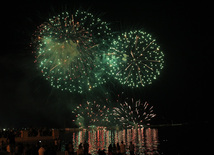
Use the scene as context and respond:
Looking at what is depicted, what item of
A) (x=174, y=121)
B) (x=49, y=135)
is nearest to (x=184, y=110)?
(x=174, y=121)

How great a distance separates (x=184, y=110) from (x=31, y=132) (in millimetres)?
163751

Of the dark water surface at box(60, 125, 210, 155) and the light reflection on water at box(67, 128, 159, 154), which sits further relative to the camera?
the dark water surface at box(60, 125, 210, 155)

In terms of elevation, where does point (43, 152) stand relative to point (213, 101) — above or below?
below

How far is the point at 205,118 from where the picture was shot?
18538 centimetres

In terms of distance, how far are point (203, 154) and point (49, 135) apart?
23.7m

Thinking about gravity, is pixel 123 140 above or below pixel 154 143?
above

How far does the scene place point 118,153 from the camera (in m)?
19.8

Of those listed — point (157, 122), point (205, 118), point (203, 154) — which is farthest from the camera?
point (157, 122)

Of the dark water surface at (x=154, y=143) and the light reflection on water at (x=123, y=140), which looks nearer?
the light reflection on water at (x=123, y=140)

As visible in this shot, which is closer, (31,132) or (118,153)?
(118,153)

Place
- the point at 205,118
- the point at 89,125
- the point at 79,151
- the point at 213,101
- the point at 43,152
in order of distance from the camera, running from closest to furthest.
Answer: the point at 43,152, the point at 79,151, the point at 89,125, the point at 213,101, the point at 205,118

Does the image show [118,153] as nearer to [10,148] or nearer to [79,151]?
[79,151]

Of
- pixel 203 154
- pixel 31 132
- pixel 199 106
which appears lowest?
pixel 203 154

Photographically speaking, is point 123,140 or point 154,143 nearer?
point 154,143
